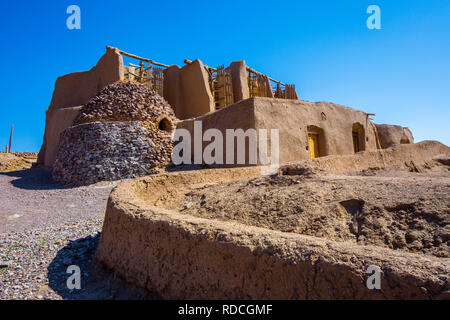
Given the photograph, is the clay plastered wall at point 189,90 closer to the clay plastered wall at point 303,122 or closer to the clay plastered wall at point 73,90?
the clay plastered wall at point 73,90

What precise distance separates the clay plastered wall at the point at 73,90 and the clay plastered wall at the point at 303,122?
10.0 m

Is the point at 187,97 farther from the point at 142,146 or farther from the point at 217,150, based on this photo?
the point at 217,150

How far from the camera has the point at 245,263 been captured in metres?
1.44

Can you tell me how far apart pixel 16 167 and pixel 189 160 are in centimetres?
1212

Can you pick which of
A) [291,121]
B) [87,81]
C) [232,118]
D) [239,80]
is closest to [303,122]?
[291,121]

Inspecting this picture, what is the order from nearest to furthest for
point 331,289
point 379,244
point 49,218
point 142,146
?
point 331,289, point 379,244, point 49,218, point 142,146

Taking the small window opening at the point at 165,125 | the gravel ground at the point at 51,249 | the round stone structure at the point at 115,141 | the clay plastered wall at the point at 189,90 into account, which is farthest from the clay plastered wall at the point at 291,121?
the clay plastered wall at the point at 189,90

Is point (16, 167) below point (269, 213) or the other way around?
the other way around

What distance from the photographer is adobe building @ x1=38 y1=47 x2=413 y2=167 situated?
798cm

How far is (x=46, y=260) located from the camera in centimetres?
301

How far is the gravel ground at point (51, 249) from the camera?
2338 millimetres

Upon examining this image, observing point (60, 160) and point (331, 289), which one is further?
point (60, 160)

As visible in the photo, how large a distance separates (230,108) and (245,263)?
7252 mm
